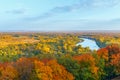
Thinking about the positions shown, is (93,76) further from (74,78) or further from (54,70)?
(54,70)

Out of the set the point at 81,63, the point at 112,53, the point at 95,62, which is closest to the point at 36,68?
the point at 81,63

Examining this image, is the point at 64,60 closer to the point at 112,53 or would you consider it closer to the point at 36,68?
the point at 36,68

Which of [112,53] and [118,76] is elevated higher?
[112,53]

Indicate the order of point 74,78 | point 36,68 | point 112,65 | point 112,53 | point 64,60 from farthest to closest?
point 112,53, point 112,65, point 64,60, point 74,78, point 36,68

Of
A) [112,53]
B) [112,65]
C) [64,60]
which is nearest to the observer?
[64,60]

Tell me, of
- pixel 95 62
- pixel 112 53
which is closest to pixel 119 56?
pixel 112 53

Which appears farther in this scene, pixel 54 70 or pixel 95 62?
pixel 95 62

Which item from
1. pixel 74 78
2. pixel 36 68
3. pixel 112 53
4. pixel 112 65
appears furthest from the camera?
pixel 112 53

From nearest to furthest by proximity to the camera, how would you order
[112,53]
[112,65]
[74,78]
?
[74,78]
[112,65]
[112,53]

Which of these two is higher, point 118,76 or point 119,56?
point 119,56
